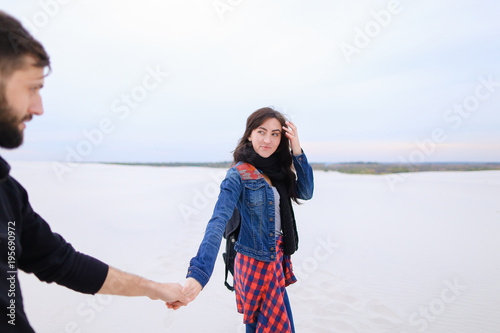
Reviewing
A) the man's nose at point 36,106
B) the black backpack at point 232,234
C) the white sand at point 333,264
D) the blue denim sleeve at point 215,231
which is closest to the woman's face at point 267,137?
the blue denim sleeve at point 215,231

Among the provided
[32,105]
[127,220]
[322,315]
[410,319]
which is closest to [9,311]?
[32,105]

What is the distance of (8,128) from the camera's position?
99 centimetres

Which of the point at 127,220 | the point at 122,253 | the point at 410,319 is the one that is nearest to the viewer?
the point at 410,319

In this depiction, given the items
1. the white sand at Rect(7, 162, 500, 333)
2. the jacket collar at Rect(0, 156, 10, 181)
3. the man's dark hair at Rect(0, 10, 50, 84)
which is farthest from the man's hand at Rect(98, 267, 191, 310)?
the white sand at Rect(7, 162, 500, 333)

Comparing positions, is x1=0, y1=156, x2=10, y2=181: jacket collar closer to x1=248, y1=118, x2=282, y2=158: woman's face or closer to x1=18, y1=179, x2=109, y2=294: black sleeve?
x1=18, y1=179, x2=109, y2=294: black sleeve

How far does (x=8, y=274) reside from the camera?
98cm

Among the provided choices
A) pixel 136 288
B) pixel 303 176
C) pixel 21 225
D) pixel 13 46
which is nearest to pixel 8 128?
pixel 13 46

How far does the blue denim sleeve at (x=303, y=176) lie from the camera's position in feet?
8.82

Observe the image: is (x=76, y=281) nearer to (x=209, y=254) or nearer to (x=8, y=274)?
(x=8, y=274)

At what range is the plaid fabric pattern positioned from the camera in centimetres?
223

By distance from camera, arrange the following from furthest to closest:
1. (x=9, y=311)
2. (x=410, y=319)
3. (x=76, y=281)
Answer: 1. (x=410, y=319)
2. (x=76, y=281)
3. (x=9, y=311)

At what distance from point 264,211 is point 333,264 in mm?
3972

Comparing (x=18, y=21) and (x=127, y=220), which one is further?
(x=127, y=220)

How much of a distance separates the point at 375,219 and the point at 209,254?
8153 millimetres
